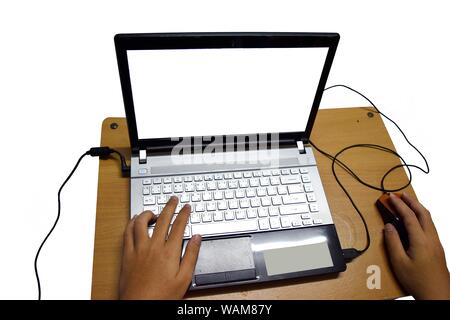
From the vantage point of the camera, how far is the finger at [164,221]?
67cm

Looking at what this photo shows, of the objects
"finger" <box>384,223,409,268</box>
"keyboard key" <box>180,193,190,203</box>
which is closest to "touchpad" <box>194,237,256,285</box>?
A: "keyboard key" <box>180,193,190,203</box>

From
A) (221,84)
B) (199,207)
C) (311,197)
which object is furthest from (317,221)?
(221,84)

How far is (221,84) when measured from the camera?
27.1 inches

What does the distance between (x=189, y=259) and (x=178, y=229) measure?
0.21 ft

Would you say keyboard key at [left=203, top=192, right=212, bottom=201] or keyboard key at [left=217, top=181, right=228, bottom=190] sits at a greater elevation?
keyboard key at [left=217, top=181, right=228, bottom=190]

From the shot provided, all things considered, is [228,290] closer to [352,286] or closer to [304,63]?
[352,286]

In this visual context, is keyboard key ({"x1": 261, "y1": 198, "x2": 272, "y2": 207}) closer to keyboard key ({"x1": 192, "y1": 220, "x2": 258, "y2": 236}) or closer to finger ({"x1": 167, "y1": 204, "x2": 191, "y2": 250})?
keyboard key ({"x1": 192, "y1": 220, "x2": 258, "y2": 236})

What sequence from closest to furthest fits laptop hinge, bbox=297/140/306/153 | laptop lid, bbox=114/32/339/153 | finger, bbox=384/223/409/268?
1. laptop lid, bbox=114/32/339/153
2. finger, bbox=384/223/409/268
3. laptop hinge, bbox=297/140/306/153

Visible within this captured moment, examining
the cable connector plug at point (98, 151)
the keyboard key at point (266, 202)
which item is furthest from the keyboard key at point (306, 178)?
the cable connector plug at point (98, 151)

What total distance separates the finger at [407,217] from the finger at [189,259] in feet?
1.50

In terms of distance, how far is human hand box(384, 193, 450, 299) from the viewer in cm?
67

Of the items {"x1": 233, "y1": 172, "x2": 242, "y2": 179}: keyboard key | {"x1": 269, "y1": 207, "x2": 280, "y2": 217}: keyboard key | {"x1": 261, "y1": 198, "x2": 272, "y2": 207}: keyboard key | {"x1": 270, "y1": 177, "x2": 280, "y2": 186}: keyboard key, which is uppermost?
{"x1": 233, "y1": 172, "x2": 242, "y2": 179}: keyboard key

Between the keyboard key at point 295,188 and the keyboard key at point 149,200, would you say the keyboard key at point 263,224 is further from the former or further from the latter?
the keyboard key at point 149,200

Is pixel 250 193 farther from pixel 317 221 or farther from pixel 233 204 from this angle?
pixel 317 221
